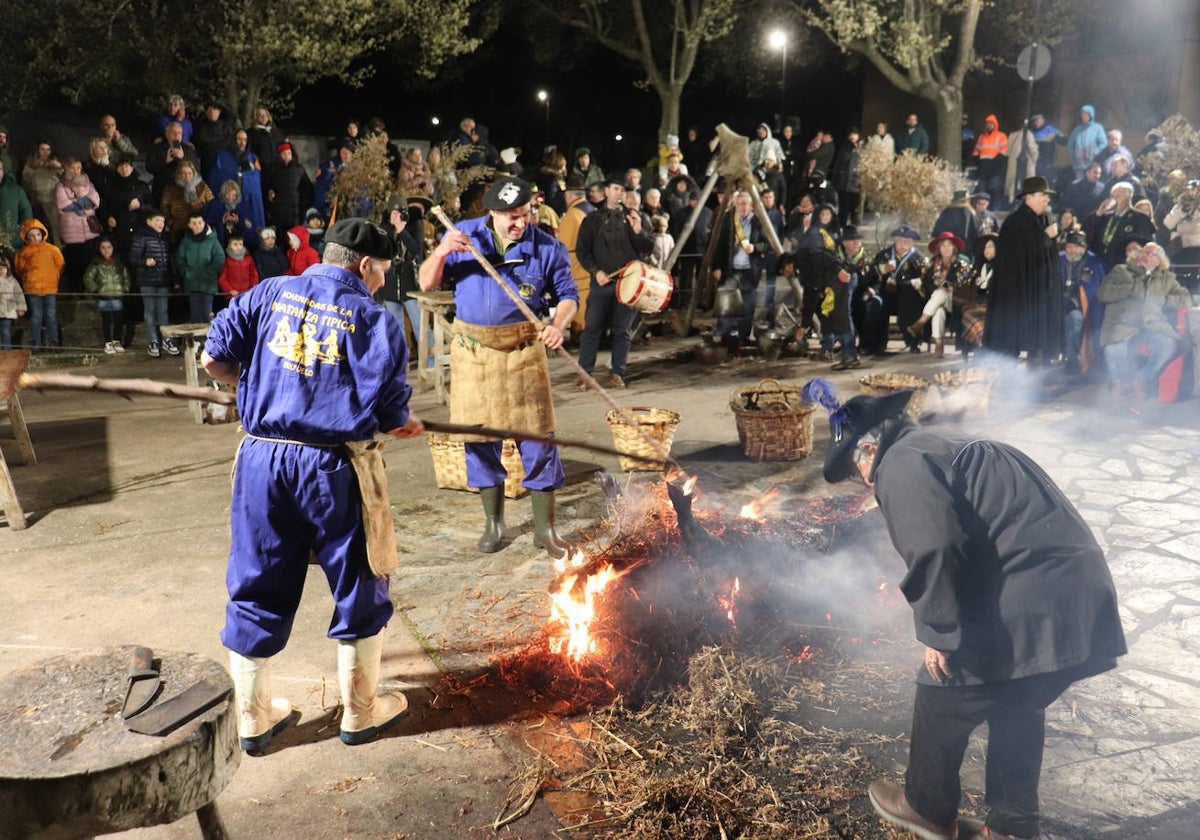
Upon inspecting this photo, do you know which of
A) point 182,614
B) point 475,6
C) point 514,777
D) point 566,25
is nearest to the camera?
point 514,777

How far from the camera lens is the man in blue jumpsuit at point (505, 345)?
6.35 meters

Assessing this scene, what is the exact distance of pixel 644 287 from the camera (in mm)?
9172

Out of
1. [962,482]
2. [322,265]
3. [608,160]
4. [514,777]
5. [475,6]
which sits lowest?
[514,777]

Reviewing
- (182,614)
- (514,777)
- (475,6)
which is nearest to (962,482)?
(514,777)

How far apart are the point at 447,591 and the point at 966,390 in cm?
600

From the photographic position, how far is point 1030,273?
402 inches

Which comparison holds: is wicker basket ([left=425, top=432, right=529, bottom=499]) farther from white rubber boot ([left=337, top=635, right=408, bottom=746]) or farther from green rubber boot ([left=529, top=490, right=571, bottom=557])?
white rubber boot ([left=337, top=635, right=408, bottom=746])

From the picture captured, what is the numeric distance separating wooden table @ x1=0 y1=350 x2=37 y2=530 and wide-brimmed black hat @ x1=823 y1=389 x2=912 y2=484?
4.90m

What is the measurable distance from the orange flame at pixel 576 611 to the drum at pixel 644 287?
173 inches

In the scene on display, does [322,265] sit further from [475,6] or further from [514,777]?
[475,6]

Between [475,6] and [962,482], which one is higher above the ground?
[475,6]

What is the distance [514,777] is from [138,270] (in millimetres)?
11255

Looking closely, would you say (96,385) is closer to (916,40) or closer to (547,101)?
(916,40)

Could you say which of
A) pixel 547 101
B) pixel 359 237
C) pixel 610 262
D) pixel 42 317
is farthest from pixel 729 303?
pixel 547 101
